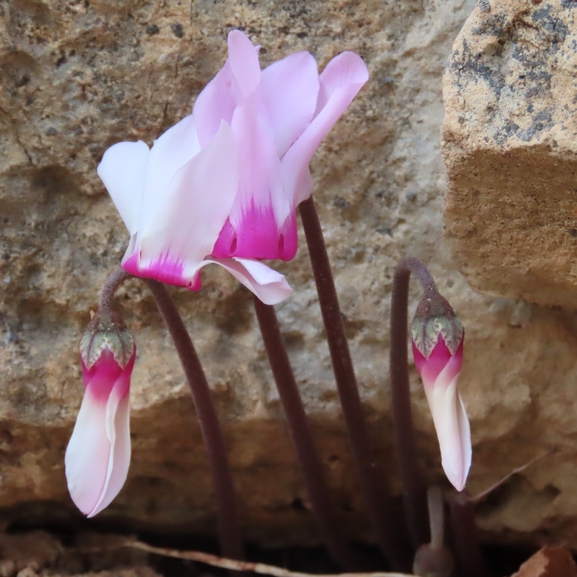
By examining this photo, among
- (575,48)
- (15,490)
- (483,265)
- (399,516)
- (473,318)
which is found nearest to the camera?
(575,48)

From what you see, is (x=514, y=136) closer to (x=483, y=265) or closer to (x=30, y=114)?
(x=483, y=265)

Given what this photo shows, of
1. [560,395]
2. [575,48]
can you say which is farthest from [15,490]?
[575,48]

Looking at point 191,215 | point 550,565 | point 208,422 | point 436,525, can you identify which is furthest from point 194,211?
point 550,565

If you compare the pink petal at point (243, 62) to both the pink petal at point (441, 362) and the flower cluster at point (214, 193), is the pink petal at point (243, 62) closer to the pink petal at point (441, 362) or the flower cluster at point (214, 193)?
the flower cluster at point (214, 193)

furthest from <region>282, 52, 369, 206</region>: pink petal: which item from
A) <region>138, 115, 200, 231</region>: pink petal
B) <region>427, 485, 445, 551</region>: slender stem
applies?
<region>427, 485, 445, 551</region>: slender stem

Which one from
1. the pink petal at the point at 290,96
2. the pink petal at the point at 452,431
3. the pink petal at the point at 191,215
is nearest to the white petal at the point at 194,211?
the pink petal at the point at 191,215

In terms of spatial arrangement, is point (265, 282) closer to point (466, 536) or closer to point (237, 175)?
point (237, 175)

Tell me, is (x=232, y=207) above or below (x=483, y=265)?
above

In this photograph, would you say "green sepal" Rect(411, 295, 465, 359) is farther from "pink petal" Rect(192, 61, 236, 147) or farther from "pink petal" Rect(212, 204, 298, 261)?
"pink petal" Rect(192, 61, 236, 147)
